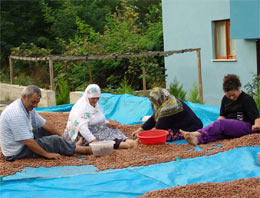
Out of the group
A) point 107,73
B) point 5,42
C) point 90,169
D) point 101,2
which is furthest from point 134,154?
point 101,2

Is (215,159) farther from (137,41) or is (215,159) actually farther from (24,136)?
(137,41)

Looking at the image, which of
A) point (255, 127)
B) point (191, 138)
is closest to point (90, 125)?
point (191, 138)

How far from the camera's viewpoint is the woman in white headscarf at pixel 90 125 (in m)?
5.19

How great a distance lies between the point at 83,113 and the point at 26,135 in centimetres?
101

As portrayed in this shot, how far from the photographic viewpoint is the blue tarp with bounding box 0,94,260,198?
3.70 meters

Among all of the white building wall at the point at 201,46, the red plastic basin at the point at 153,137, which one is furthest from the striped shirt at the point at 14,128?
the white building wall at the point at 201,46

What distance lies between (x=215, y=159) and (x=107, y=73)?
10.4m

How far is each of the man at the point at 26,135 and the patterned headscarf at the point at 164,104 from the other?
3.94 feet

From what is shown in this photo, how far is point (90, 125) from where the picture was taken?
543 cm

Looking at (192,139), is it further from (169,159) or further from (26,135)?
(26,135)

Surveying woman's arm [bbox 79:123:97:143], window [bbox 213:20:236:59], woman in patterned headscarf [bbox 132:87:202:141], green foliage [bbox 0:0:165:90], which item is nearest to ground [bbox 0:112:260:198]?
woman's arm [bbox 79:123:97:143]

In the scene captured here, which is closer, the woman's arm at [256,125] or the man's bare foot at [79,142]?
the woman's arm at [256,125]

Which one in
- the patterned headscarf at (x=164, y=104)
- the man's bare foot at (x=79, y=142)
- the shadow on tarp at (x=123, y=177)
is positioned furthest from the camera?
the patterned headscarf at (x=164, y=104)

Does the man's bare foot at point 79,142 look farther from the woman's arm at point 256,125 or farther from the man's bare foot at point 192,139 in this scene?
the woman's arm at point 256,125
